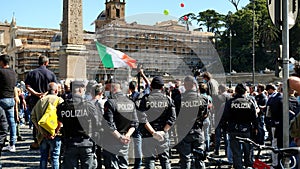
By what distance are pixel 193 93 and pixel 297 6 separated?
7.45ft

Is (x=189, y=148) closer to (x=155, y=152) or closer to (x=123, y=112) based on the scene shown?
(x=155, y=152)

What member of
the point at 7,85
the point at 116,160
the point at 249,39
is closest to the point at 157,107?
the point at 116,160

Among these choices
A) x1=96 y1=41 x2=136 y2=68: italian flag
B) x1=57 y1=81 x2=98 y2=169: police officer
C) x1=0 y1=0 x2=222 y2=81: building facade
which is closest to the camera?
x1=57 y1=81 x2=98 y2=169: police officer

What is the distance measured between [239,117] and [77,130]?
3.05 m

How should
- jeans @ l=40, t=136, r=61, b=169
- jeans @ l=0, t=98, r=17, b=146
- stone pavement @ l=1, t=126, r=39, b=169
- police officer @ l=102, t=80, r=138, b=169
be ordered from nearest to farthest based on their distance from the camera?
police officer @ l=102, t=80, r=138, b=169 → jeans @ l=40, t=136, r=61, b=169 → stone pavement @ l=1, t=126, r=39, b=169 → jeans @ l=0, t=98, r=17, b=146

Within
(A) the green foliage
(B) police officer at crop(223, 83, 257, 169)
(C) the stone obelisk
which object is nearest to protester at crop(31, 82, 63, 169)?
(B) police officer at crop(223, 83, 257, 169)

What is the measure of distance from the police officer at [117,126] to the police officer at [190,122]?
2.93ft

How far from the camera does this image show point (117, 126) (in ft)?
→ 19.5

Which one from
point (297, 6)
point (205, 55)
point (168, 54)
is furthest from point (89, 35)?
point (297, 6)

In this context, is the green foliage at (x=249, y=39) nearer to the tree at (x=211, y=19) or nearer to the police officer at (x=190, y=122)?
the tree at (x=211, y=19)

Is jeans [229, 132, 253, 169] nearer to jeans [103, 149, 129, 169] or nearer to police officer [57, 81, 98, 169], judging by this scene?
jeans [103, 149, 129, 169]

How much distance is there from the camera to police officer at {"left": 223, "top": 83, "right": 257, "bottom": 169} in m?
7.16

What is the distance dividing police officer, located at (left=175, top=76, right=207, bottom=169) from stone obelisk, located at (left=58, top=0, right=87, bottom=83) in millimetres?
7955

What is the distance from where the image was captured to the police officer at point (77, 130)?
17.7ft
